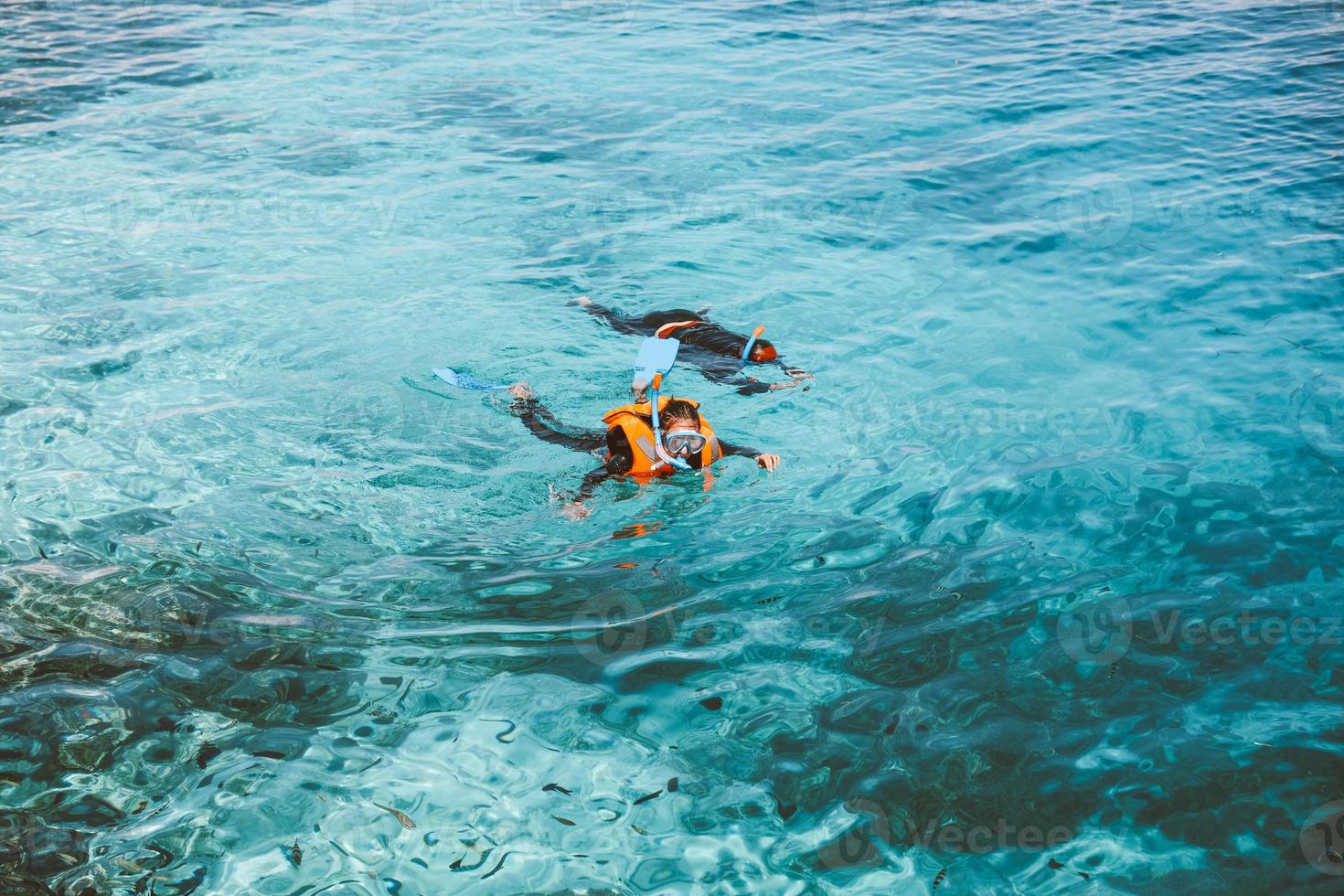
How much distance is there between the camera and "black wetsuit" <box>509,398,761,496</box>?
5539 mm

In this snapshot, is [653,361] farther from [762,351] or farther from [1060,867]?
[1060,867]

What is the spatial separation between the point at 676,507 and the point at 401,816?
2.43 metres

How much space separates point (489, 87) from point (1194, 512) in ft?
37.3

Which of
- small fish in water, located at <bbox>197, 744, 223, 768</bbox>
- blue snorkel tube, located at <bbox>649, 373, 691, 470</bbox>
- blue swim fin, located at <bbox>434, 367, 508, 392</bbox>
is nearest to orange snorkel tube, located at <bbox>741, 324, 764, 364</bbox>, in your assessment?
blue snorkel tube, located at <bbox>649, 373, 691, 470</bbox>

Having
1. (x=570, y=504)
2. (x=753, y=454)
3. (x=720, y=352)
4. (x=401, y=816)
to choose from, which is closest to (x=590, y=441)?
(x=570, y=504)

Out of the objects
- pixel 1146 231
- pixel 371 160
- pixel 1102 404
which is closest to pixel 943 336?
pixel 1102 404

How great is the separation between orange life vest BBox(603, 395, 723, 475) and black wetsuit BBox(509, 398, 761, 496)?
3 cm

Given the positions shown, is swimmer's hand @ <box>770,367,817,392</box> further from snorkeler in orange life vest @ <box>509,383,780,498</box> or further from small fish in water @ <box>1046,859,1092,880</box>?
small fish in water @ <box>1046,859,1092,880</box>

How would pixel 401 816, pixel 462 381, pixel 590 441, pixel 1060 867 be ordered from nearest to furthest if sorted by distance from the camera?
pixel 1060 867 < pixel 401 816 < pixel 590 441 < pixel 462 381

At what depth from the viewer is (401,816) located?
3875 mm

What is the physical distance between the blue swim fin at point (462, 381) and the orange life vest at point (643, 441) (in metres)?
1.66

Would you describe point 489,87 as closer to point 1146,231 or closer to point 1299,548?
point 1146,231

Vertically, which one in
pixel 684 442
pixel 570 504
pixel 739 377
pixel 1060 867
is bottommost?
pixel 1060 867

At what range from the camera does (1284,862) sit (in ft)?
12.4
